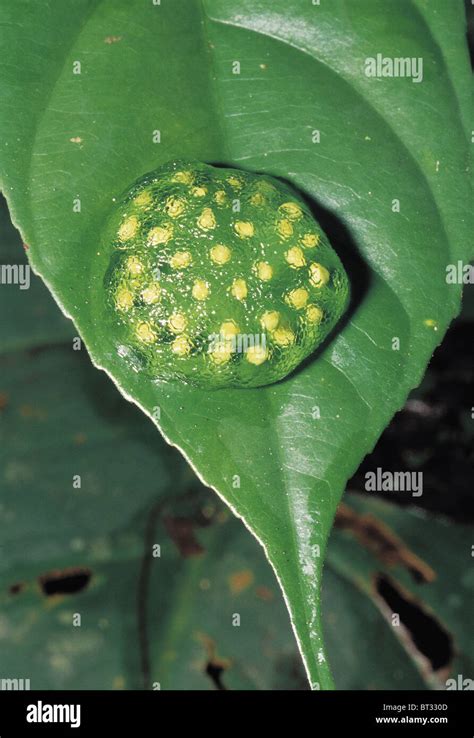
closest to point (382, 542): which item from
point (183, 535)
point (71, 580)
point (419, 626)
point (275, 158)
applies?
point (419, 626)

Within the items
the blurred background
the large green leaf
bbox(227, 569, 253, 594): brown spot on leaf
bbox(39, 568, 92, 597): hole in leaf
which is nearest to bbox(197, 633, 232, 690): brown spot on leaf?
the blurred background

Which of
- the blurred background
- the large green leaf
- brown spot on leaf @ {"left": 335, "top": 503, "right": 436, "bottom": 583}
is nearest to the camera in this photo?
the large green leaf

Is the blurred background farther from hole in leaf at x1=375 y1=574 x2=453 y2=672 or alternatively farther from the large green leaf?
the large green leaf

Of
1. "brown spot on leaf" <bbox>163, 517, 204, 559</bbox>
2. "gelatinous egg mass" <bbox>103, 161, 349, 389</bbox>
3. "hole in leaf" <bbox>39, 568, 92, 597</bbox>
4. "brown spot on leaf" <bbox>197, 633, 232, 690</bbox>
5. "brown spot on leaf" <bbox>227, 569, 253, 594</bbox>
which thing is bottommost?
"brown spot on leaf" <bbox>197, 633, 232, 690</bbox>

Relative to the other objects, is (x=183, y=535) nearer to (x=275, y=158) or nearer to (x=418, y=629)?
(x=418, y=629)

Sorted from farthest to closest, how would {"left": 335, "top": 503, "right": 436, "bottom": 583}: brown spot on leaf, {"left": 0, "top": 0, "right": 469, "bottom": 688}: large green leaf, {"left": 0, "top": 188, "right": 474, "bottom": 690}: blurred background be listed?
{"left": 335, "top": 503, "right": 436, "bottom": 583}: brown spot on leaf
{"left": 0, "top": 188, "right": 474, "bottom": 690}: blurred background
{"left": 0, "top": 0, "right": 469, "bottom": 688}: large green leaf

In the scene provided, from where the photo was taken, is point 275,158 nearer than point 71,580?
Yes
